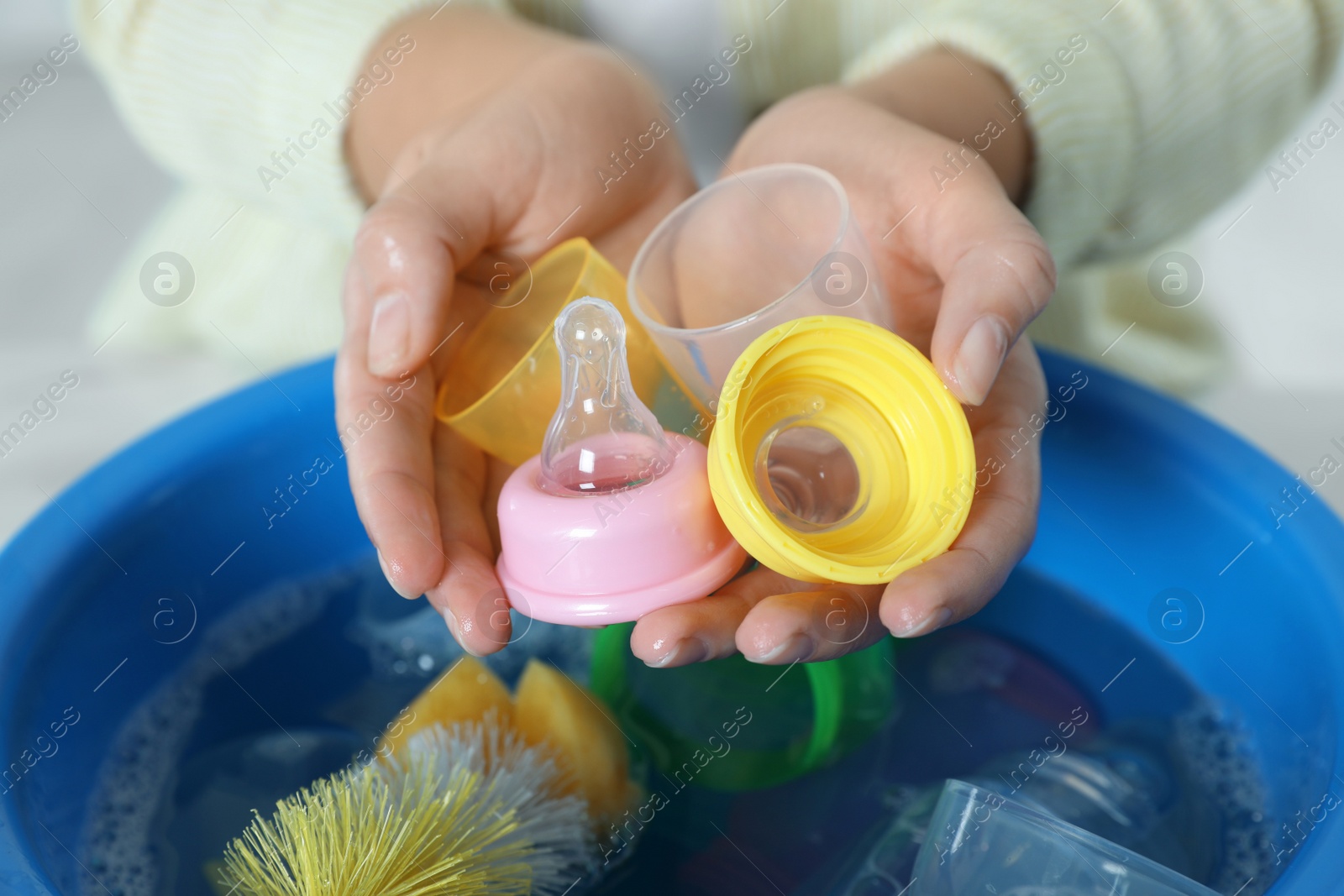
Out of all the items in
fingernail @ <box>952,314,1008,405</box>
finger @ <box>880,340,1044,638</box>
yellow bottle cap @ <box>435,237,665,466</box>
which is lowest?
finger @ <box>880,340,1044,638</box>

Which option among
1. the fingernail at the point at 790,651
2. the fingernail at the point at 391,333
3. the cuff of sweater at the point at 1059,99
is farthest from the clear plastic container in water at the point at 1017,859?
the cuff of sweater at the point at 1059,99

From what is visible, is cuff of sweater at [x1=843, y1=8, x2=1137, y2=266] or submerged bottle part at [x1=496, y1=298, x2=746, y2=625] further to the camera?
cuff of sweater at [x1=843, y1=8, x2=1137, y2=266]

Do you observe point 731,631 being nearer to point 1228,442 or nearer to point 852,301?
point 852,301

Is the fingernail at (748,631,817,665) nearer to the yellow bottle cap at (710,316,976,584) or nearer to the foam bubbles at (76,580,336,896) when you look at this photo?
the yellow bottle cap at (710,316,976,584)

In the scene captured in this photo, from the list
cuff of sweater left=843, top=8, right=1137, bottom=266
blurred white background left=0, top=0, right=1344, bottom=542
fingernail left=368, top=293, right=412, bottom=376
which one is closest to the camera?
fingernail left=368, top=293, right=412, bottom=376

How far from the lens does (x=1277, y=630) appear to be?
600mm

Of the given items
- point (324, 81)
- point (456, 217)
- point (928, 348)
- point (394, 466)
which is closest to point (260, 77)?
point (324, 81)

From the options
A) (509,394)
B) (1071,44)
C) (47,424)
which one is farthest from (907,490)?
(47,424)

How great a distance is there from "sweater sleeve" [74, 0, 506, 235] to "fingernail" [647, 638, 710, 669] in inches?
22.0

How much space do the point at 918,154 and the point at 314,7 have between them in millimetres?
536

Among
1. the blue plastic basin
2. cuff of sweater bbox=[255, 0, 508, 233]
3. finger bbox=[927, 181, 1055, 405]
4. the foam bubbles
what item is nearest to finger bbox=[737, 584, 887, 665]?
finger bbox=[927, 181, 1055, 405]

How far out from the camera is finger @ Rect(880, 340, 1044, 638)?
17.0 inches

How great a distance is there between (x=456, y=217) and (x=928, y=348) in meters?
0.28

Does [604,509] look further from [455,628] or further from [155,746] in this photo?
[155,746]
